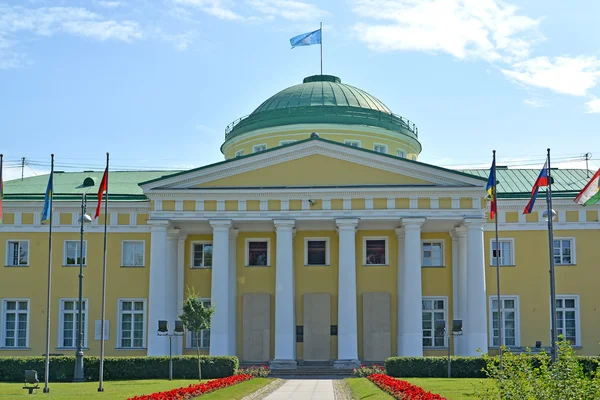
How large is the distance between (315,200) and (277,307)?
6.12 m

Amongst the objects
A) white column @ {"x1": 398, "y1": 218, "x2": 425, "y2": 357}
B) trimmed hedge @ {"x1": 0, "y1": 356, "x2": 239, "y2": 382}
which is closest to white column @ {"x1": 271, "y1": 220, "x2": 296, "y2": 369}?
white column @ {"x1": 398, "y1": 218, "x2": 425, "y2": 357}

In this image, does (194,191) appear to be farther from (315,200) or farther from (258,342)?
(258,342)

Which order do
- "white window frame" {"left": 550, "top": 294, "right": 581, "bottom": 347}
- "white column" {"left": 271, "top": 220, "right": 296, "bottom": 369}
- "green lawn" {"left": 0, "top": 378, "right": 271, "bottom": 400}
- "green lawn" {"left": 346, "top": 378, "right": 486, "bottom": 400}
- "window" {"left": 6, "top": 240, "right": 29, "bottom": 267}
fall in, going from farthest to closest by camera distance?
1. "window" {"left": 6, "top": 240, "right": 29, "bottom": 267}
2. "white window frame" {"left": 550, "top": 294, "right": 581, "bottom": 347}
3. "white column" {"left": 271, "top": 220, "right": 296, "bottom": 369}
4. "green lawn" {"left": 0, "top": 378, "right": 271, "bottom": 400}
5. "green lawn" {"left": 346, "top": 378, "right": 486, "bottom": 400}

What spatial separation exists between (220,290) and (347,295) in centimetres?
681

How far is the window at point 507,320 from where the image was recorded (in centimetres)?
4734

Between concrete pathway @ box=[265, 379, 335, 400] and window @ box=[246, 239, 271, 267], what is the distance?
432 inches

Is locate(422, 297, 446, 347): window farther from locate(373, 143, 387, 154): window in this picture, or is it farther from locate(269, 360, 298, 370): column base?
locate(373, 143, 387, 154): window

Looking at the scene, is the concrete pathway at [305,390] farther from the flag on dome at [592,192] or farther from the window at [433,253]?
the window at [433,253]

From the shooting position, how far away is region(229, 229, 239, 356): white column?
4656 centimetres

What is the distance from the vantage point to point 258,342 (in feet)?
154

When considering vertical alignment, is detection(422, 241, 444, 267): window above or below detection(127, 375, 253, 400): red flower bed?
above

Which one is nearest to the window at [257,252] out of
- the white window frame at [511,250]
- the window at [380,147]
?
the window at [380,147]

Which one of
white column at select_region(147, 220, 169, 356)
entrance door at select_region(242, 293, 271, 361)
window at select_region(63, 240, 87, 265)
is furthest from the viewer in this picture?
window at select_region(63, 240, 87, 265)

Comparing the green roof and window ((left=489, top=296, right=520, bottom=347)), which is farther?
the green roof
